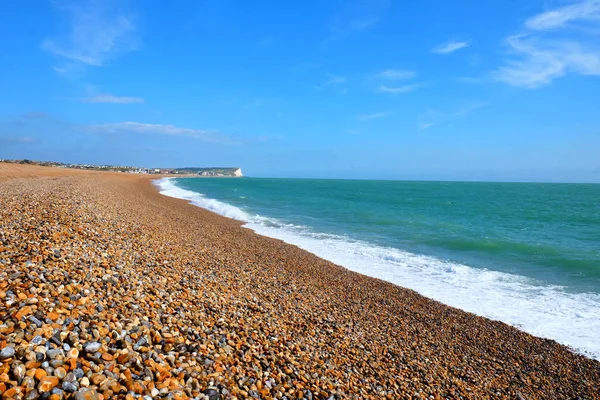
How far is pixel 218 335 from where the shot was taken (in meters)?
5.37

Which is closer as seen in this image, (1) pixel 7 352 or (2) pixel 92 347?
(1) pixel 7 352

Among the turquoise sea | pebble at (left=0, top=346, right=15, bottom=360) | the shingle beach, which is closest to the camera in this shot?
pebble at (left=0, top=346, right=15, bottom=360)

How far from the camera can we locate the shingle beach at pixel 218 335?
3.74 meters

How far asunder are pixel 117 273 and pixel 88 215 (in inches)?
285

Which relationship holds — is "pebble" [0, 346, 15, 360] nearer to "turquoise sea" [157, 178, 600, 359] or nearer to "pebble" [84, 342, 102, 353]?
"pebble" [84, 342, 102, 353]

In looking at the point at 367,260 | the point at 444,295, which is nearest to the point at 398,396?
the point at 444,295

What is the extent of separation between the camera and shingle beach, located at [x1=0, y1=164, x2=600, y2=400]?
374cm

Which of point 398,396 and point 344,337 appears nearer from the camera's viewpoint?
point 398,396

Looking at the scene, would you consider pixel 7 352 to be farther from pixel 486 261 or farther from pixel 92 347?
pixel 486 261

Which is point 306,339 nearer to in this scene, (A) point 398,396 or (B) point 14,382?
(A) point 398,396

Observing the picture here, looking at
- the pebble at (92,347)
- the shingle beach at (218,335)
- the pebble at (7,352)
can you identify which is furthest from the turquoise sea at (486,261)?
the pebble at (7,352)

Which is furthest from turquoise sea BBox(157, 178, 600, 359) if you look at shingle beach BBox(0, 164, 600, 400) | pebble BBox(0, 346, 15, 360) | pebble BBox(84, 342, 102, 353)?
pebble BBox(0, 346, 15, 360)

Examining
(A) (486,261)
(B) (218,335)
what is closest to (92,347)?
(B) (218,335)

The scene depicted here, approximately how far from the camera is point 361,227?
2589cm
